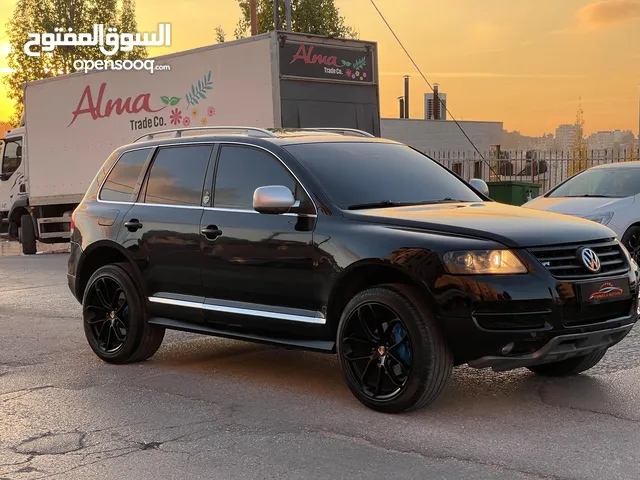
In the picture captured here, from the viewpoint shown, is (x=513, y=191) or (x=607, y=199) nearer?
(x=607, y=199)

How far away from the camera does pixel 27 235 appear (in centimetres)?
2323

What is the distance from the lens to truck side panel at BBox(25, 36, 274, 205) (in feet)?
54.4

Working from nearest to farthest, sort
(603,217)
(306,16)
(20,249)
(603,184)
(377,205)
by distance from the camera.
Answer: (377,205), (603,217), (603,184), (20,249), (306,16)

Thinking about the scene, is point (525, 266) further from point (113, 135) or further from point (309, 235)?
point (113, 135)

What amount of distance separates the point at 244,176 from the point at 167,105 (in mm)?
12051

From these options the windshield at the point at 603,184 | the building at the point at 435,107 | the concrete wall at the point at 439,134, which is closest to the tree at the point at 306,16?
the concrete wall at the point at 439,134

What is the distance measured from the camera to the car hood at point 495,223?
224 inches

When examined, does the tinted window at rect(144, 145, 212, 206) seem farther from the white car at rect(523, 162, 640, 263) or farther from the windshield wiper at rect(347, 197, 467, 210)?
the white car at rect(523, 162, 640, 263)

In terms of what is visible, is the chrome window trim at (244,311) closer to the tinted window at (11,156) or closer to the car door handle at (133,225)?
the car door handle at (133,225)

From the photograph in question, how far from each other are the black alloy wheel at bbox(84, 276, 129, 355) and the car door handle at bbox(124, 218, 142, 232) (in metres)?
0.43

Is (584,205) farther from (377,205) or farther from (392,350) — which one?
(392,350)

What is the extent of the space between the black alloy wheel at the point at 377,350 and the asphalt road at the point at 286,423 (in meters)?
0.20

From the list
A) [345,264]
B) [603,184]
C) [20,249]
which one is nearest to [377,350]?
[345,264]

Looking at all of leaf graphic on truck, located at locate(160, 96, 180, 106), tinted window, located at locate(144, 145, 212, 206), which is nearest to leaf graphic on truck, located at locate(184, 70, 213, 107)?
leaf graphic on truck, located at locate(160, 96, 180, 106)
